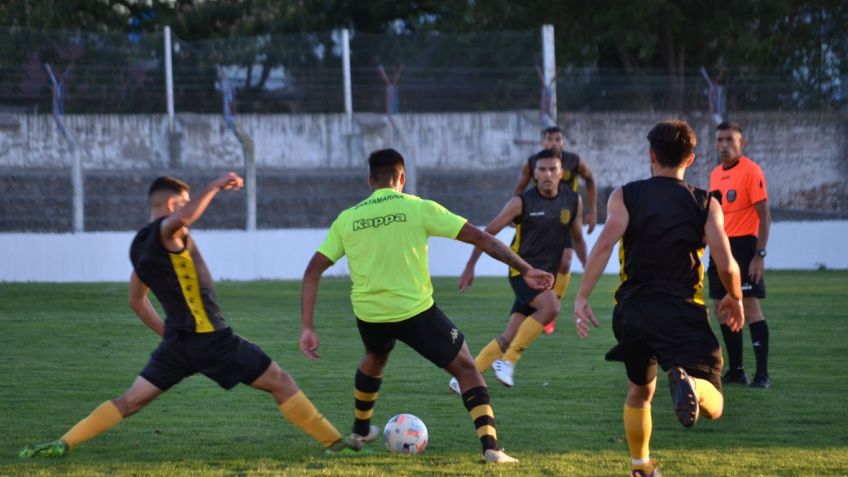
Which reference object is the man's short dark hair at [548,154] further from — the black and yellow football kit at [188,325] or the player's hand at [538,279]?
the black and yellow football kit at [188,325]

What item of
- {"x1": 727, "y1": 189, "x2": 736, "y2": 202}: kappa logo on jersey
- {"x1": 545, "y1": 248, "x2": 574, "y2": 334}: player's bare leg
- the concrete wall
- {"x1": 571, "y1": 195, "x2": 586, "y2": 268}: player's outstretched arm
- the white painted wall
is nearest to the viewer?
{"x1": 727, "y1": 189, "x2": 736, "y2": 202}: kappa logo on jersey

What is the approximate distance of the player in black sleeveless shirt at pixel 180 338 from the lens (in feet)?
21.9

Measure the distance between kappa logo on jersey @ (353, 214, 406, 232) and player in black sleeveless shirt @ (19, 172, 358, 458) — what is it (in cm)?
69

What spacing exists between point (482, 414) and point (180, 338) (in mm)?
1680

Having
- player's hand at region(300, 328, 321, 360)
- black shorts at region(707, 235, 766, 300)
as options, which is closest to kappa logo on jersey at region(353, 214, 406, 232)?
player's hand at region(300, 328, 321, 360)

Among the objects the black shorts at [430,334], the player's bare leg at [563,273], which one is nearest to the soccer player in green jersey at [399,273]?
the black shorts at [430,334]

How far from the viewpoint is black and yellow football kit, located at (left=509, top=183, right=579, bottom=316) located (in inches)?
406

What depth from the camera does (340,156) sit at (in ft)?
82.6

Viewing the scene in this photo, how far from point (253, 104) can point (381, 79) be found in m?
2.69

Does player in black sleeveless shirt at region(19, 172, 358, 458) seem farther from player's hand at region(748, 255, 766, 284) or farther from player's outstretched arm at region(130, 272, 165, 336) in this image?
player's hand at region(748, 255, 766, 284)

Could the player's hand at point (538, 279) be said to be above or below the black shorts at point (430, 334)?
above

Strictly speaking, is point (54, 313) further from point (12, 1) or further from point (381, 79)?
point (12, 1)

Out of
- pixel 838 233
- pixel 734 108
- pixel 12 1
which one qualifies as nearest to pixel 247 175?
pixel 734 108

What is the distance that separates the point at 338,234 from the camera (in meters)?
6.90
